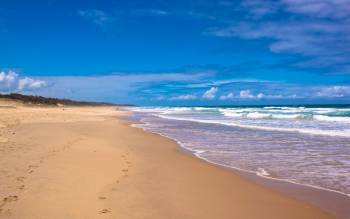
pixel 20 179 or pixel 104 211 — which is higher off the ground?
pixel 20 179

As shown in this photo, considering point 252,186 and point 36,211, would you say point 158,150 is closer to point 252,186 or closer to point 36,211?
point 252,186

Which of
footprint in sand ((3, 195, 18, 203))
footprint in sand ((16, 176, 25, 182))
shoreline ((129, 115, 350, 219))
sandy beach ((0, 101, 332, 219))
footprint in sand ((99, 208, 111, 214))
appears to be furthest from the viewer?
footprint in sand ((16, 176, 25, 182))

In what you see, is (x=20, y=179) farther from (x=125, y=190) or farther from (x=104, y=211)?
(x=104, y=211)

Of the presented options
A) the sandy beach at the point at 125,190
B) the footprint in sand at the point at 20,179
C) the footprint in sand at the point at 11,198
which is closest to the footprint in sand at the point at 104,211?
the sandy beach at the point at 125,190

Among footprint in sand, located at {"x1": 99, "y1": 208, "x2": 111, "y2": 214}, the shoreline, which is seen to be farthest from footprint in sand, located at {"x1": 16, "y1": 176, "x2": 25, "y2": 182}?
the shoreline

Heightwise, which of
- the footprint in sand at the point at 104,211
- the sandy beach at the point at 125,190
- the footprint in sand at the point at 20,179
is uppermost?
the footprint in sand at the point at 20,179

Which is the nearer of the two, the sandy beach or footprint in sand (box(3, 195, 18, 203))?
the sandy beach

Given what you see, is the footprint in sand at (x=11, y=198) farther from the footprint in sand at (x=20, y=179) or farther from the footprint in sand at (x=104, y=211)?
the footprint in sand at (x=104, y=211)

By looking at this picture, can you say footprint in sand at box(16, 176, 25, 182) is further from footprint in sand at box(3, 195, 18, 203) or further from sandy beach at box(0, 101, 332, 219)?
footprint in sand at box(3, 195, 18, 203)

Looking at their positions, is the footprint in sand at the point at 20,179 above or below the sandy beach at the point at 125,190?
above

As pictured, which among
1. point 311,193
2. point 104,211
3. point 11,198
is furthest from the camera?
point 311,193

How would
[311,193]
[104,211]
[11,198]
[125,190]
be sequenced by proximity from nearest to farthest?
[104,211] → [11,198] → [125,190] → [311,193]

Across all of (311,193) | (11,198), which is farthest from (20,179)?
(311,193)

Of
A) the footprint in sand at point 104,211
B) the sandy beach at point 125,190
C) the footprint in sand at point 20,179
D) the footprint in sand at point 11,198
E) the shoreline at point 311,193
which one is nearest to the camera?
the footprint in sand at point 104,211
